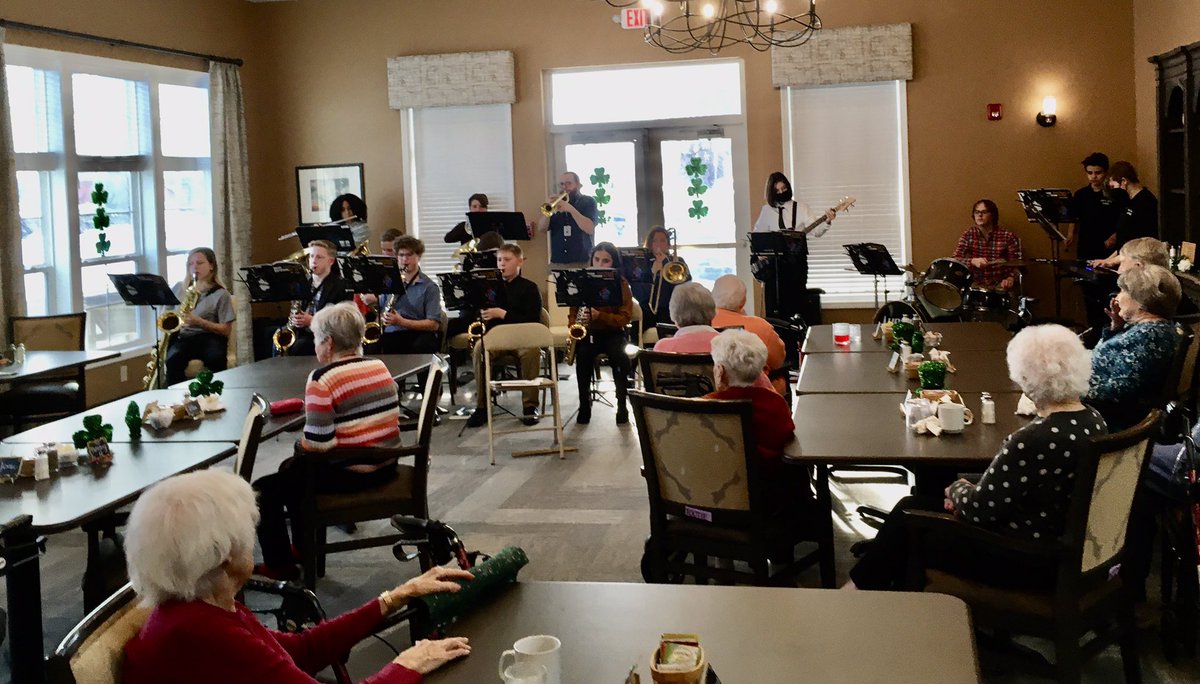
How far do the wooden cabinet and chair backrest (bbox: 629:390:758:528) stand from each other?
5.62 m

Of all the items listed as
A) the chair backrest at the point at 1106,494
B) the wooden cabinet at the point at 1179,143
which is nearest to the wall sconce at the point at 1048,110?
the wooden cabinet at the point at 1179,143

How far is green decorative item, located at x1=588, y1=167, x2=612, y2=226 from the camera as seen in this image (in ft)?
34.0

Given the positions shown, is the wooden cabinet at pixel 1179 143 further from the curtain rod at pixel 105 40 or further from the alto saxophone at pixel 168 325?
the curtain rod at pixel 105 40

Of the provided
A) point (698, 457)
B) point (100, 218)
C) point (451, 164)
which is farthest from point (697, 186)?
point (698, 457)

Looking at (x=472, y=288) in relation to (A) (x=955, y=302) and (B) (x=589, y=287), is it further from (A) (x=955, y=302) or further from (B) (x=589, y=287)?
(A) (x=955, y=302)

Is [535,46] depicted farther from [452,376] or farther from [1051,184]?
[1051,184]

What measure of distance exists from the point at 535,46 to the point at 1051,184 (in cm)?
452

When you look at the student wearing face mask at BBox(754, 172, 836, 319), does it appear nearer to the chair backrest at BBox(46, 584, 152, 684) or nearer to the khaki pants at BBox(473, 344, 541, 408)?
the khaki pants at BBox(473, 344, 541, 408)

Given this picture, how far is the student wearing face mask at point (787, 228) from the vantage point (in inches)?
362

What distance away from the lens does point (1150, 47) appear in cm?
879

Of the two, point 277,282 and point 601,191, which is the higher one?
point 601,191

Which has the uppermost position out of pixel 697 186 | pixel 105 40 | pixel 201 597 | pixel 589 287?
pixel 105 40

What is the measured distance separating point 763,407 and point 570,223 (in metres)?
6.50

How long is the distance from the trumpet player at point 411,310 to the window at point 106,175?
7.93ft
